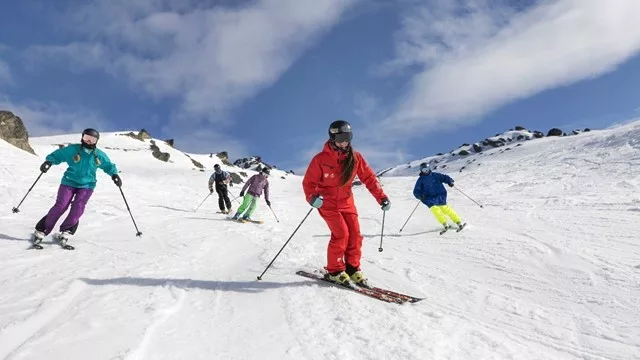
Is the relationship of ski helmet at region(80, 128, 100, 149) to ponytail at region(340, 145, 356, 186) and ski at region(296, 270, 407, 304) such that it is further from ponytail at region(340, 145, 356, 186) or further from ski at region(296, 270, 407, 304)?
ponytail at region(340, 145, 356, 186)

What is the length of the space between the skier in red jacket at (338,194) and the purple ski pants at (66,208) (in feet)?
15.9

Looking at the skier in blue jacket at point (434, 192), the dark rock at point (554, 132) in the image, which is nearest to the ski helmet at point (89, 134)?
the skier in blue jacket at point (434, 192)

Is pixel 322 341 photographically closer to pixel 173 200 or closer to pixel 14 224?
pixel 14 224

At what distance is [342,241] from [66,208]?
551cm

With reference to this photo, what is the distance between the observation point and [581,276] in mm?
5855

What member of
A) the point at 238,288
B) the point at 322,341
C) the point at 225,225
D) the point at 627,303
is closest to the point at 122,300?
the point at 238,288

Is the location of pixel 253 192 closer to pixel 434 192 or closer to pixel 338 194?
pixel 434 192

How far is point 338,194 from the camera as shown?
18.4 ft

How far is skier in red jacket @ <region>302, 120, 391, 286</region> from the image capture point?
5.47 metres

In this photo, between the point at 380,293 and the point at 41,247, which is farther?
the point at 41,247

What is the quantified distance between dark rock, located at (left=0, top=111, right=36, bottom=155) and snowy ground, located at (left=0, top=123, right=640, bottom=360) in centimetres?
Result: 2106

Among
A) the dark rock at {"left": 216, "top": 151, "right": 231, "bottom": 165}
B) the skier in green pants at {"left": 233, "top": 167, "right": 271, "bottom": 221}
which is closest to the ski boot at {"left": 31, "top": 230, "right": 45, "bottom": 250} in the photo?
the skier in green pants at {"left": 233, "top": 167, "right": 271, "bottom": 221}

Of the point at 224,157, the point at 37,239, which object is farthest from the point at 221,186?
the point at 224,157

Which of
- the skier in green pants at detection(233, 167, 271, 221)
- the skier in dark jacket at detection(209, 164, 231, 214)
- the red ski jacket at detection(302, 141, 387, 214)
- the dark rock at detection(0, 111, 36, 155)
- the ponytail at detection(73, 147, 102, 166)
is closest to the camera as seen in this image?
the red ski jacket at detection(302, 141, 387, 214)
